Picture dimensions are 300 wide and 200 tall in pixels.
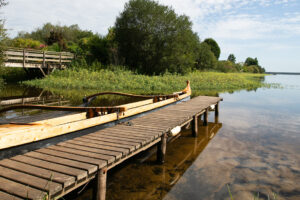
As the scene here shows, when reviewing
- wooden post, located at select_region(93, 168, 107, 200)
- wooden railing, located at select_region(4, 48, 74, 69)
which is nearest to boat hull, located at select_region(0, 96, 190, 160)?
wooden post, located at select_region(93, 168, 107, 200)

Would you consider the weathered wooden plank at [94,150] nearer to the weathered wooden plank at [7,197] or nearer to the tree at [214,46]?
the weathered wooden plank at [7,197]

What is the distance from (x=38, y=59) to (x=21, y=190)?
813 inches

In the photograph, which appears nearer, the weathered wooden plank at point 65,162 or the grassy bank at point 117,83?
the weathered wooden plank at point 65,162

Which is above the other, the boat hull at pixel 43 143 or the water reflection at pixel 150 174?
the boat hull at pixel 43 143

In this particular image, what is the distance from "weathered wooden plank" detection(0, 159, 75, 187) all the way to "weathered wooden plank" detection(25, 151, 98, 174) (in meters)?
0.25

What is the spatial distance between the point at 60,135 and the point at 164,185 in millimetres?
1991

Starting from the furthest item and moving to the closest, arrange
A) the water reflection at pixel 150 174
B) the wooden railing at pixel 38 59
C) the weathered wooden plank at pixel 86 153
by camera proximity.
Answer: the wooden railing at pixel 38 59 < the water reflection at pixel 150 174 < the weathered wooden plank at pixel 86 153

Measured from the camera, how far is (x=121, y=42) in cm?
2467

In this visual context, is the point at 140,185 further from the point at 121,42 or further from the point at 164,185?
the point at 121,42

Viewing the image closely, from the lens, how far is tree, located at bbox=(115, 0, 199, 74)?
2375cm

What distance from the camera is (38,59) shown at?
20578mm

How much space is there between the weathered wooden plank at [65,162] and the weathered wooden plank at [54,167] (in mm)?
64

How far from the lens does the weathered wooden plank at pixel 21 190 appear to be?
2.21 metres

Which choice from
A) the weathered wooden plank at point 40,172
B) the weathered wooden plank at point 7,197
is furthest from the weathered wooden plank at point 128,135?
the weathered wooden plank at point 7,197
